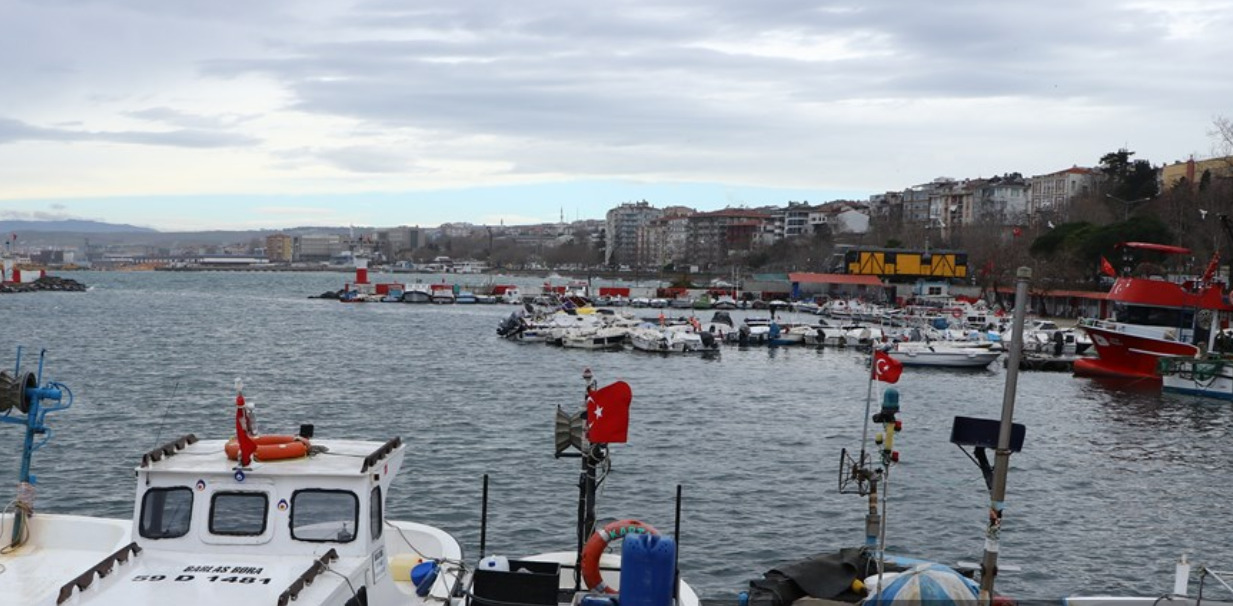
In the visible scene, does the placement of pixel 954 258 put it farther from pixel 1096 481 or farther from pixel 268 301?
pixel 1096 481

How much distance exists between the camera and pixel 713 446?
1309 inches

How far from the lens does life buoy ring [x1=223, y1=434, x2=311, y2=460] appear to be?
33.7ft

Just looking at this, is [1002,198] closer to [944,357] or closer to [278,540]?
[944,357]

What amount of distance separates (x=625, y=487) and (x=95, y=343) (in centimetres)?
5148

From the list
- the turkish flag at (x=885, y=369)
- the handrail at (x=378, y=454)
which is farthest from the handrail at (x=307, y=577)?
the turkish flag at (x=885, y=369)

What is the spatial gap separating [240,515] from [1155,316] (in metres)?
50.4

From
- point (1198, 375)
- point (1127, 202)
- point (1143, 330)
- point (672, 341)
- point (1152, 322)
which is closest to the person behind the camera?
point (1198, 375)

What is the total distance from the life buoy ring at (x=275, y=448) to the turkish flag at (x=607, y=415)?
2.64m

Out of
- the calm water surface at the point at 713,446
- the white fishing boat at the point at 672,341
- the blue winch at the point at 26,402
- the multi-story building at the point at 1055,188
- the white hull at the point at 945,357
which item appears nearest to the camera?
the blue winch at the point at 26,402

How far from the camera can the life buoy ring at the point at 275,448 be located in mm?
10258

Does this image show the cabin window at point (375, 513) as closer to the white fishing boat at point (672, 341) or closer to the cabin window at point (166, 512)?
the cabin window at point (166, 512)

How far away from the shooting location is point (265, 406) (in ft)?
133

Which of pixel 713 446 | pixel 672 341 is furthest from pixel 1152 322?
pixel 713 446

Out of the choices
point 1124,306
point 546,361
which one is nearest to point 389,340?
point 546,361
